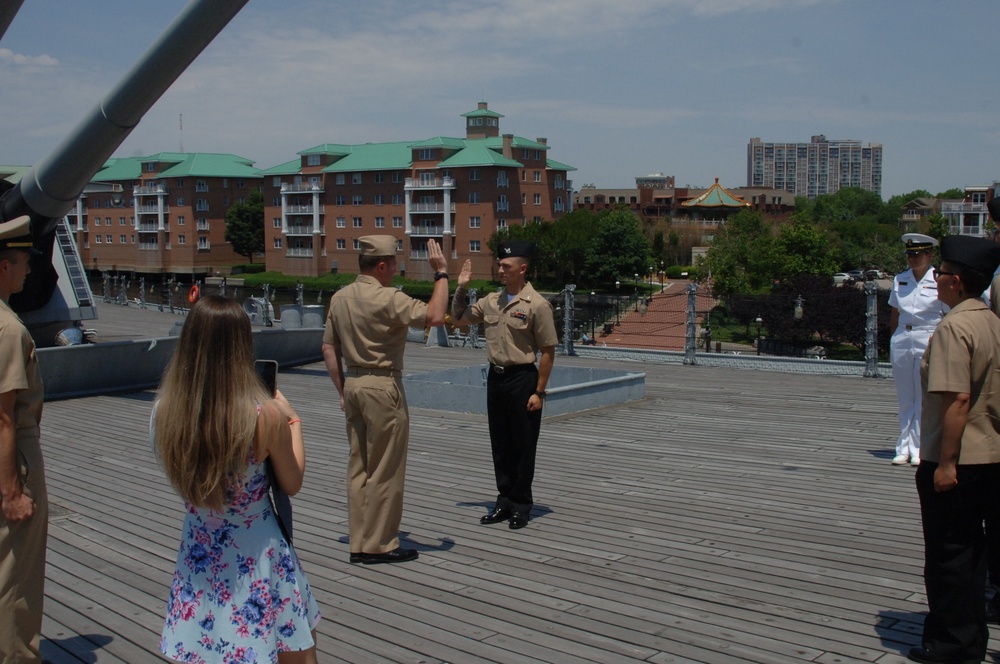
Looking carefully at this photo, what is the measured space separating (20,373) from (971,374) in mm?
3896

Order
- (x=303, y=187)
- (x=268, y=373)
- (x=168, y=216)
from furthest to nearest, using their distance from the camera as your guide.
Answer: (x=168, y=216) → (x=303, y=187) → (x=268, y=373)

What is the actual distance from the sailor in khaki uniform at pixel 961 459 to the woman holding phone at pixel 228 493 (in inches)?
107

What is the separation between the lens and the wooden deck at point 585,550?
4.68 m

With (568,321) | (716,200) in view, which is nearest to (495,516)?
(568,321)

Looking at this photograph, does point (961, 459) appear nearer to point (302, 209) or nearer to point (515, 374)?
point (515, 374)

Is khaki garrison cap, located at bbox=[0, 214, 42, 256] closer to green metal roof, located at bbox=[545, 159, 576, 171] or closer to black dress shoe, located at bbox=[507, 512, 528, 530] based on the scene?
black dress shoe, located at bbox=[507, 512, 528, 530]

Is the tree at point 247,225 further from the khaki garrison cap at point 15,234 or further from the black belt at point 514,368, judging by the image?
the khaki garrison cap at point 15,234

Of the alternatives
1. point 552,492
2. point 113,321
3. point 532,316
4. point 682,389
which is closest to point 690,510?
point 552,492

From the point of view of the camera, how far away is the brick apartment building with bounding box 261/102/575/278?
7881cm

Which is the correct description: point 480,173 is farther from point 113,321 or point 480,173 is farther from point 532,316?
point 532,316

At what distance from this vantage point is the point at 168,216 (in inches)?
3691

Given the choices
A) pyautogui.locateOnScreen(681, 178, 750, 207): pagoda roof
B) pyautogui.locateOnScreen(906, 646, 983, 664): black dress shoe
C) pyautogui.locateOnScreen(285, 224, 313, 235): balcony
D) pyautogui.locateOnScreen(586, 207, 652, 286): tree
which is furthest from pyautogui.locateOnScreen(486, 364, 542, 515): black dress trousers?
pyautogui.locateOnScreen(681, 178, 750, 207): pagoda roof

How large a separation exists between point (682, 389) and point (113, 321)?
63.3 feet

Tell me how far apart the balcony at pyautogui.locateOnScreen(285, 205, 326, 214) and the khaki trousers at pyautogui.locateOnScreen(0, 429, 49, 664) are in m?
84.3
